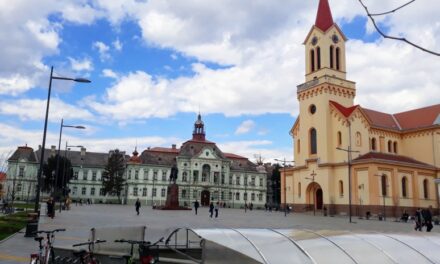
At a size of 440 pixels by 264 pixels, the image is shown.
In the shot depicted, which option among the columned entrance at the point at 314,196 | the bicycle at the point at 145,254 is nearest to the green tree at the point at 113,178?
the columned entrance at the point at 314,196

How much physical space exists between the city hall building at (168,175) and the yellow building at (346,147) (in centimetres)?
3710

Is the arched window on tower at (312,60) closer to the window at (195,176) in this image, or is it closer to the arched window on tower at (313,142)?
the arched window on tower at (313,142)

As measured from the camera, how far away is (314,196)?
65.9m

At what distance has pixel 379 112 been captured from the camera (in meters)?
73.9

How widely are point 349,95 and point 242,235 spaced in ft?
202

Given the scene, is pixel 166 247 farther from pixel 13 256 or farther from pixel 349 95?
pixel 349 95

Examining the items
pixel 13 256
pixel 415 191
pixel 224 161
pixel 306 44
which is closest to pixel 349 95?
pixel 306 44

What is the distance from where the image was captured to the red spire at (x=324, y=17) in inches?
2731

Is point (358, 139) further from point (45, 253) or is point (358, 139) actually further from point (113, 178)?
point (113, 178)

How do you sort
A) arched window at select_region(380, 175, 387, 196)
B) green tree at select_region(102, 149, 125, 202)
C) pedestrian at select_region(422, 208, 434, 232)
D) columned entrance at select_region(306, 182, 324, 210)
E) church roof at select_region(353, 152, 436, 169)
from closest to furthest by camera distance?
1. pedestrian at select_region(422, 208, 434, 232)
2. arched window at select_region(380, 175, 387, 196)
3. church roof at select_region(353, 152, 436, 169)
4. columned entrance at select_region(306, 182, 324, 210)
5. green tree at select_region(102, 149, 125, 202)

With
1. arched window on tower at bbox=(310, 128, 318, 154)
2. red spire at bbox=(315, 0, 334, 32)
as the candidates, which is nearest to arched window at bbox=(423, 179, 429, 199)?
arched window on tower at bbox=(310, 128, 318, 154)

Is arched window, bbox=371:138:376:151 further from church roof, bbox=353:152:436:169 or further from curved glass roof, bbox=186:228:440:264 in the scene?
curved glass roof, bbox=186:228:440:264

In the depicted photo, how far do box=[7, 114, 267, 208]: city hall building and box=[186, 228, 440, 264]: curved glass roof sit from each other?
304ft

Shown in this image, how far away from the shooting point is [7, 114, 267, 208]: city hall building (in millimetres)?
104875
